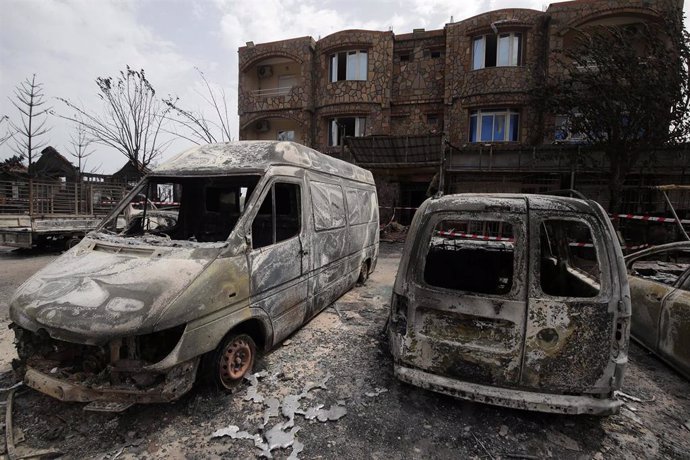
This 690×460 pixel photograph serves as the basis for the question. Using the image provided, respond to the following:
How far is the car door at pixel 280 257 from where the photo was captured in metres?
3.36

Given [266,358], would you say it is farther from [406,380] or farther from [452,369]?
[452,369]

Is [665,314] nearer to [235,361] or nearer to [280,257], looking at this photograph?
[280,257]

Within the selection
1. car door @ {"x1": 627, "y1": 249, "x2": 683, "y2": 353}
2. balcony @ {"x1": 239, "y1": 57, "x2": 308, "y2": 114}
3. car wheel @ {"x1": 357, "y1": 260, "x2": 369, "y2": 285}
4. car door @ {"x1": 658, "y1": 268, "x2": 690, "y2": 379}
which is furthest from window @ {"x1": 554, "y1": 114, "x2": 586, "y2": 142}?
balcony @ {"x1": 239, "y1": 57, "x2": 308, "y2": 114}

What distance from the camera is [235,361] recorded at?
3.14m

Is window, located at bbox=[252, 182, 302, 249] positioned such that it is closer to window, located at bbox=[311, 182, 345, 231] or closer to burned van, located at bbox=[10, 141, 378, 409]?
burned van, located at bbox=[10, 141, 378, 409]

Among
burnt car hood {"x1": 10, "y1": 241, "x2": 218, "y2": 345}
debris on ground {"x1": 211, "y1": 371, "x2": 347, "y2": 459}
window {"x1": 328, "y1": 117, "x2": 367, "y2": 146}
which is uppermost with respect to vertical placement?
window {"x1": 328, "y1": 117, "x2": 367, "y2": 146}

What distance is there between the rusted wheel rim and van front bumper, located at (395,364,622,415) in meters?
1.61

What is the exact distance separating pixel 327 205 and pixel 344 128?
13.7 metres

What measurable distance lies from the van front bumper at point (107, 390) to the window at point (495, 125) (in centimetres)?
1643

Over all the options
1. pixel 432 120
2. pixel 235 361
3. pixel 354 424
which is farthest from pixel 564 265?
pixel 432 120

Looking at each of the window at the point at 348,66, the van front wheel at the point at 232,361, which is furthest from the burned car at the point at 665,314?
the window at the point at 348,66

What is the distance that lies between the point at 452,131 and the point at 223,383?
15.7 meters

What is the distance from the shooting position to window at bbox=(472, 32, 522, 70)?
15.2m

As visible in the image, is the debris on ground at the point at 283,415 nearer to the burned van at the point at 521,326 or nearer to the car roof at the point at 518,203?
the burned van at the point at 521,326
